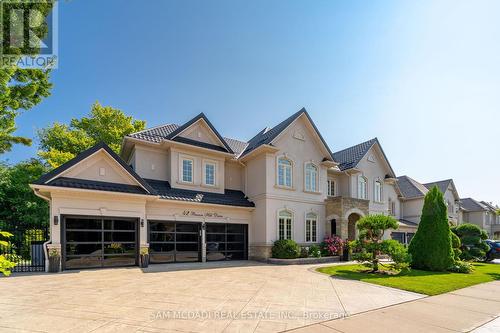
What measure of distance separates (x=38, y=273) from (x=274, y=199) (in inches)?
502

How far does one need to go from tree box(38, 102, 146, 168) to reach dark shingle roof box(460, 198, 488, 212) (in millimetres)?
48367

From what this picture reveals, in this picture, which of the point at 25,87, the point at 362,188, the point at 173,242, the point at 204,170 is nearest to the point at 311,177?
the point at 362,188

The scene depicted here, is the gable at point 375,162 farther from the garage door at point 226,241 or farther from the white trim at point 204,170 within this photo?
the white trim at point 204,170

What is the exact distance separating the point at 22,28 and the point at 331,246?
19108mm

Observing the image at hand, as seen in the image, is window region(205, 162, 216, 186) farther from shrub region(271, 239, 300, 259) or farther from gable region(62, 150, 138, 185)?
shrub region(271, 239, 300, 259)

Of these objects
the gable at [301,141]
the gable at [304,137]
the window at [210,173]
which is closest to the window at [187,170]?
the window at [210,173]

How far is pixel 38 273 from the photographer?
12094 mm

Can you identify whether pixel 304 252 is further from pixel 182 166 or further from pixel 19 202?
pixel 19 202

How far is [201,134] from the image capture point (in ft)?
62.3

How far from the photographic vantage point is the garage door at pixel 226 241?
18.1m

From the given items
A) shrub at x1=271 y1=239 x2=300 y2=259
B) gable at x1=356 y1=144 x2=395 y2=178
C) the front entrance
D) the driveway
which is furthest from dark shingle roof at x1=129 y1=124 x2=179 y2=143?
gable at x1=356 y1=144 x2=395 y2=178

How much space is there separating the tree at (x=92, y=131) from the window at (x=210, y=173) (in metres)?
16.3

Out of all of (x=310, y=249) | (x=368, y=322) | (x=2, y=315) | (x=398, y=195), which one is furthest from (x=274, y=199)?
(x=398, y=195)

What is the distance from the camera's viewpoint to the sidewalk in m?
5.87
